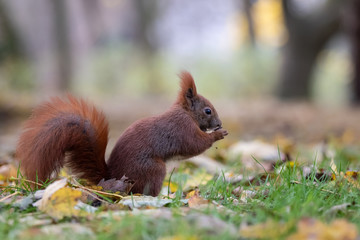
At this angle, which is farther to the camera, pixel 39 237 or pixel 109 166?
pixel 109 166

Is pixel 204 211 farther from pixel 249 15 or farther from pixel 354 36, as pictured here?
pixel 249 15

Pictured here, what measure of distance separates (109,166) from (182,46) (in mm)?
14162

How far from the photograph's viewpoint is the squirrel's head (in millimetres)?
2629

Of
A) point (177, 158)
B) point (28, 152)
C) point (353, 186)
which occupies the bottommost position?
point (353, 186)

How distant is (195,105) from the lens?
2.68m

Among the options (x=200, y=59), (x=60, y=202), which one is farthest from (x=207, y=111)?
(x=200, y=59)

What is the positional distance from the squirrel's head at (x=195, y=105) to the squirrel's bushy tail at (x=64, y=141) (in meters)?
0.53

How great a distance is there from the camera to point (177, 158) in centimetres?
246

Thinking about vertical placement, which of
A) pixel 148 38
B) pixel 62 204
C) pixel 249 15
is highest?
pixel 249 15

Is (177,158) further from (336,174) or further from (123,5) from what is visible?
(123,5)

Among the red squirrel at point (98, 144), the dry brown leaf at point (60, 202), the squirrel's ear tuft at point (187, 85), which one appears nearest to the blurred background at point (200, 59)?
the squirrel's ear tuft at point (187, 85)

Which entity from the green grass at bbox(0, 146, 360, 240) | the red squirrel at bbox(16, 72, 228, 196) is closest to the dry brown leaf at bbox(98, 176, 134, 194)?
the red squirrel at bbox(16, 72, 228, 196)

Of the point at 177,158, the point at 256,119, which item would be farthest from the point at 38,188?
the point at 256,119

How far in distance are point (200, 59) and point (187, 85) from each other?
1432 cm
